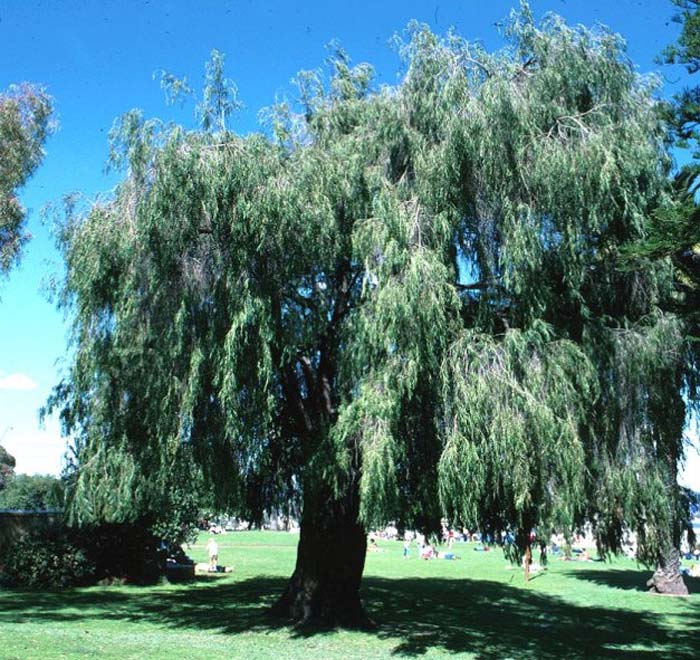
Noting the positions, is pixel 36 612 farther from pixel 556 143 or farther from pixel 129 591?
pixel 556 143

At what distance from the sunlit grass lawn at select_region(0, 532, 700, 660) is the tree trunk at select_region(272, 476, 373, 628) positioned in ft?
1.43

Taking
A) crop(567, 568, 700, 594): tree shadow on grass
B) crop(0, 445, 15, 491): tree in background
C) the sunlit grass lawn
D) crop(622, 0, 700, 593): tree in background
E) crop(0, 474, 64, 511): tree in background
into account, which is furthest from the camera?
crop(0, 445, 15, 491): tree in background

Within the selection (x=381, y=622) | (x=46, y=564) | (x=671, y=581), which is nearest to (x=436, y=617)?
(x=381, y=622)

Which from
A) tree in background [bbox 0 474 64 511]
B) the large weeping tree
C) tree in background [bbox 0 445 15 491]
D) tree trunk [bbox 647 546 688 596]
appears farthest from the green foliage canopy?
tree in background [bbox 0 445 15 491]

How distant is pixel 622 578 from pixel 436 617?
54.5ft

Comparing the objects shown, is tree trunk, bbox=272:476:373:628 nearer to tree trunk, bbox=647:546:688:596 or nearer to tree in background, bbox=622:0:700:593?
tree in background, bbox=622:0:700:593

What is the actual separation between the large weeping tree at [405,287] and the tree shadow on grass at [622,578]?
18.7 meters

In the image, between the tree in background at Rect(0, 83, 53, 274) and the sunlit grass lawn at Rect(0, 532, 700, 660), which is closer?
the sunlit grass lawn at Rect(0, 532, 700, 660)

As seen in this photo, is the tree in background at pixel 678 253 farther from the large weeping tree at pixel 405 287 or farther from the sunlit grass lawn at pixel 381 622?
the sunlit grass lawn at pixel 381 622

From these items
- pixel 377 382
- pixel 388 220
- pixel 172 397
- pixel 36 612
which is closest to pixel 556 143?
pixel 388 220

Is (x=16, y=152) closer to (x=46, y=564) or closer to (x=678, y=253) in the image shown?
(x=46, y=564)

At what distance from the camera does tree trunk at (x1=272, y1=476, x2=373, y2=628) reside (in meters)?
13.3

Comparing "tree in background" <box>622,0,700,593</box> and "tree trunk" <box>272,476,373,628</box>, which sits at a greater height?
"tree in background" <box>622,0,700,593</box>

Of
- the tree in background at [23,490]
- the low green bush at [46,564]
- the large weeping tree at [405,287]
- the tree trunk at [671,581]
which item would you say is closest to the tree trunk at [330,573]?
the large weeping tree at [405,287]
